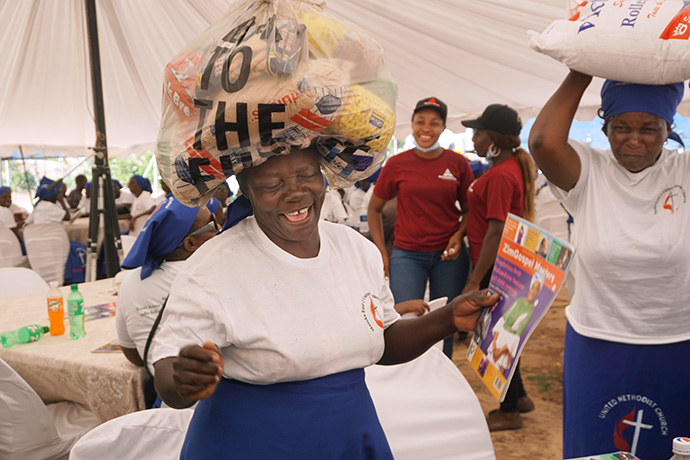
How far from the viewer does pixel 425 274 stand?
3834 mm

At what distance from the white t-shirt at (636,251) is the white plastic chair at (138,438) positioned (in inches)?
55.1

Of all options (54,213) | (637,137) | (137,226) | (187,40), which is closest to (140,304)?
(637,137)

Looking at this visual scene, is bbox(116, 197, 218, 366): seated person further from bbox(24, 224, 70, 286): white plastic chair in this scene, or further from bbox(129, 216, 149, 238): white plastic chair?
bbox(129, 216, 149, 238): white plastic chair

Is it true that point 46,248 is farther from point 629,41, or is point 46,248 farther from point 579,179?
point 629,41

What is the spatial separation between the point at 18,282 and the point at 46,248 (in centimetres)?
266

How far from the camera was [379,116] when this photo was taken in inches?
49.5

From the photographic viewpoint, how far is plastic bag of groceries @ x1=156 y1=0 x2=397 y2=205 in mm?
1122

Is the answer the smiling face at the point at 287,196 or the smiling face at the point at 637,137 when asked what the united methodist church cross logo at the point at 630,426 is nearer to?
the smiling face at the point at 637,137

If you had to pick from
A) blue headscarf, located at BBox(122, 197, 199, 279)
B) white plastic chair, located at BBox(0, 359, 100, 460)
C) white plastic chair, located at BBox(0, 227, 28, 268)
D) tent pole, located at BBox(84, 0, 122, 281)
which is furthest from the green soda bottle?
white plastic chair, located at BBox(0, 227, 28, 268)

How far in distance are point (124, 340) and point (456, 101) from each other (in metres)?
5.92

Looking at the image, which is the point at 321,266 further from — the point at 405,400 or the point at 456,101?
the point at 456,101

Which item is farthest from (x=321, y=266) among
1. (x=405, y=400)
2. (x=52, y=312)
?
(x=52, y=312)

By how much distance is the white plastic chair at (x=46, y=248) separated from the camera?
680cm

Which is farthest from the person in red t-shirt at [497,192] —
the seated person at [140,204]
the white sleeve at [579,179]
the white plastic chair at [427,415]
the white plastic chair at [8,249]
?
the seated person at [140,204]
